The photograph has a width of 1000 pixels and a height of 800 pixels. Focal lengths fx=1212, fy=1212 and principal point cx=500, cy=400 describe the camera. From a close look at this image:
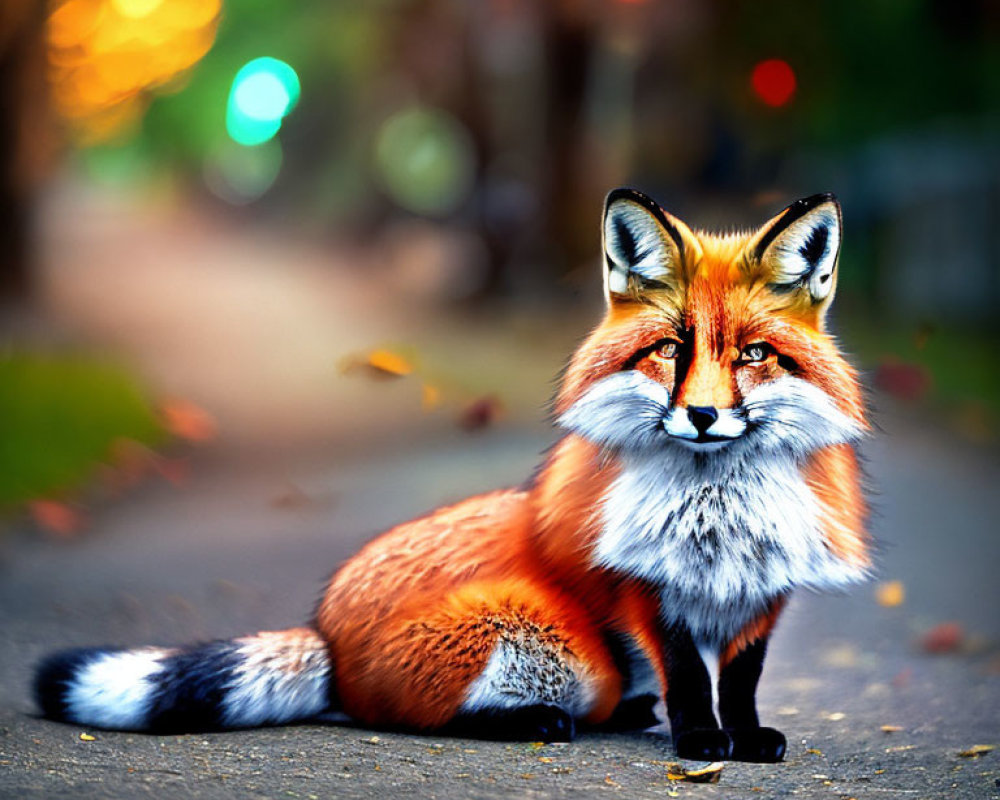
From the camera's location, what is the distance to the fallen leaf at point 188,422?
10.6m

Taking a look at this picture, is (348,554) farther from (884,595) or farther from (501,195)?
(501,195)

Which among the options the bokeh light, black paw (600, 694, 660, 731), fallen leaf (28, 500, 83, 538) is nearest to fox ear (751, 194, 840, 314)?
black paw (600, 694, 660, 731)

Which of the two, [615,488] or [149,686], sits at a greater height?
[615,488]

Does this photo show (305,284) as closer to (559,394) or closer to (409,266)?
(409,266)

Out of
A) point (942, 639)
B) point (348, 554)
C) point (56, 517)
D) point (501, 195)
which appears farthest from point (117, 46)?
point (942, 639)

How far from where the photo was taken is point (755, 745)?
11.6 ft

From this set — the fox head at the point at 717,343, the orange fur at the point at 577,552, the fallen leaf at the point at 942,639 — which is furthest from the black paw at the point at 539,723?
the fallen leaf at the point at 942,639

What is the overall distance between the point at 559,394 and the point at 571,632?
0.69m

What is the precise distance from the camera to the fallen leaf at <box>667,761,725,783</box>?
3.34 metres

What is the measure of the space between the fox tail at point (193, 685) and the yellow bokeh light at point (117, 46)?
12707 mm

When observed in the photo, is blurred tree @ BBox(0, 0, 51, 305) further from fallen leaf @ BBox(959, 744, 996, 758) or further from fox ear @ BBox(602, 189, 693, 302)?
fallen leaf @ BBox(959, 744, 996, 758)

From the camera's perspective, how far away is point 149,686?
3590 mm

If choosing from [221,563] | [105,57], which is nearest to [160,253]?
[105,57]

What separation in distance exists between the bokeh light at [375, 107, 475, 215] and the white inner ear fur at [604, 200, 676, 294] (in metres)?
24.1
